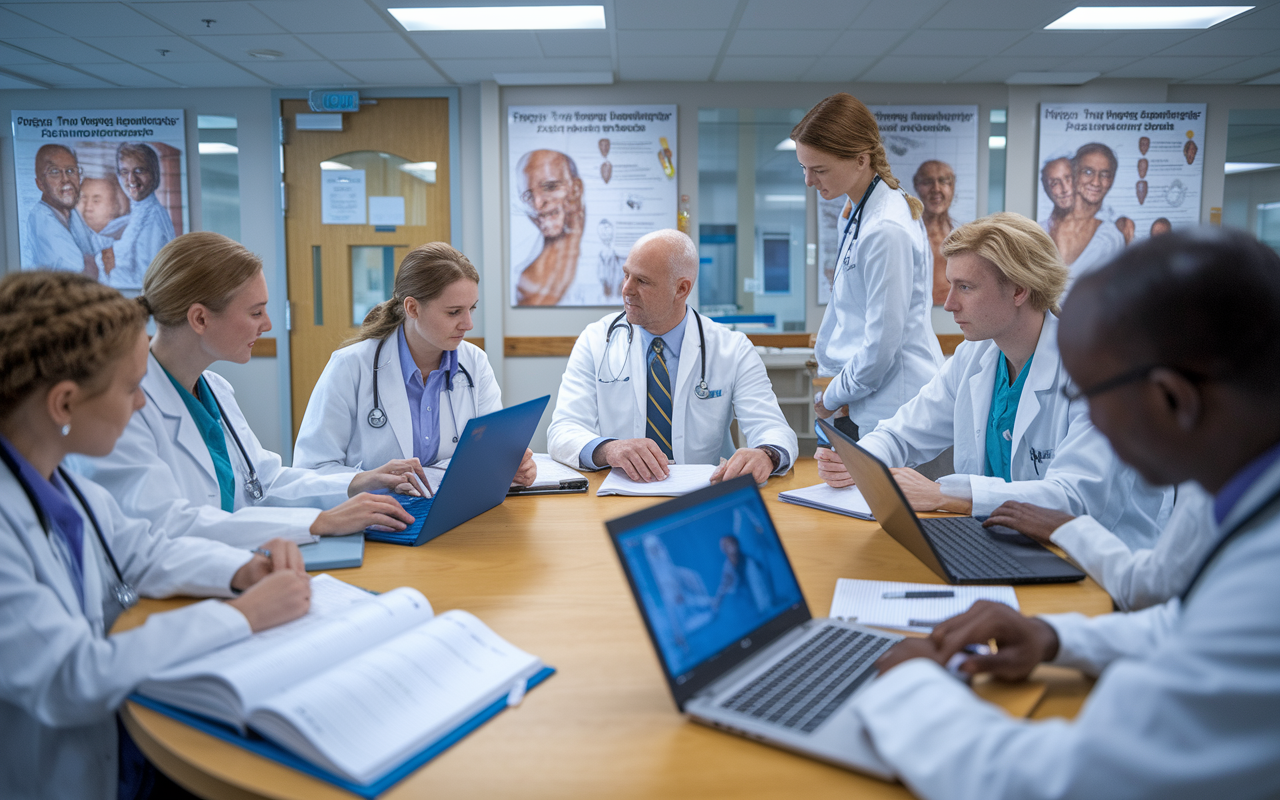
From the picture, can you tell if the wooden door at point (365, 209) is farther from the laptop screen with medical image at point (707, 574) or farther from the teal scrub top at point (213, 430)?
the laptop screen with medical image at point (707, 574)

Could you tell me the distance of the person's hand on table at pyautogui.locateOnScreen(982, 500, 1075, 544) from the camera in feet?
4.91

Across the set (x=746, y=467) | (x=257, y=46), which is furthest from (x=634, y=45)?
Result: (x=746, y=467)

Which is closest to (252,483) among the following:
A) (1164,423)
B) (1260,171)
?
(1164,423)

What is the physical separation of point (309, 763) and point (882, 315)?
6.98ft

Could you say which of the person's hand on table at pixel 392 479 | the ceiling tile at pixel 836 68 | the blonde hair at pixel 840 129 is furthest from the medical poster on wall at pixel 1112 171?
the person's hand on table at pixel 392 479

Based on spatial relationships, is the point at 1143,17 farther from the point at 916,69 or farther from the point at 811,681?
the point at 811,681

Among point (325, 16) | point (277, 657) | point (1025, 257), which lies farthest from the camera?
Answer: point (325, 16)

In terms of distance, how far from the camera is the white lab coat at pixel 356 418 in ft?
7.36

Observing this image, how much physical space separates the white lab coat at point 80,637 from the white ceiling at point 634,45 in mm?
3169

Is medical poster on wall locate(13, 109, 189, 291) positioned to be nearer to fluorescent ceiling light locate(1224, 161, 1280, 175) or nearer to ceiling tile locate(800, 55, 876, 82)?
ceiling tile locate(800, 55, 876, 82)

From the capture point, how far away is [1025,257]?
1.90m

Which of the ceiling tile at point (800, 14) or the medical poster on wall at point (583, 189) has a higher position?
Answer: the ceiling tile at point (800, 14)

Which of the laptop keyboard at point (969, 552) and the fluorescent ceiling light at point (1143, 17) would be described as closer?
the laptop keyboard at point (969, 552)

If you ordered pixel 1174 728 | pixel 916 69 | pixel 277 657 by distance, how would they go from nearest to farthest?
1. pixel 1174 728
2. pixel 277 657
3. pixel 916 69
